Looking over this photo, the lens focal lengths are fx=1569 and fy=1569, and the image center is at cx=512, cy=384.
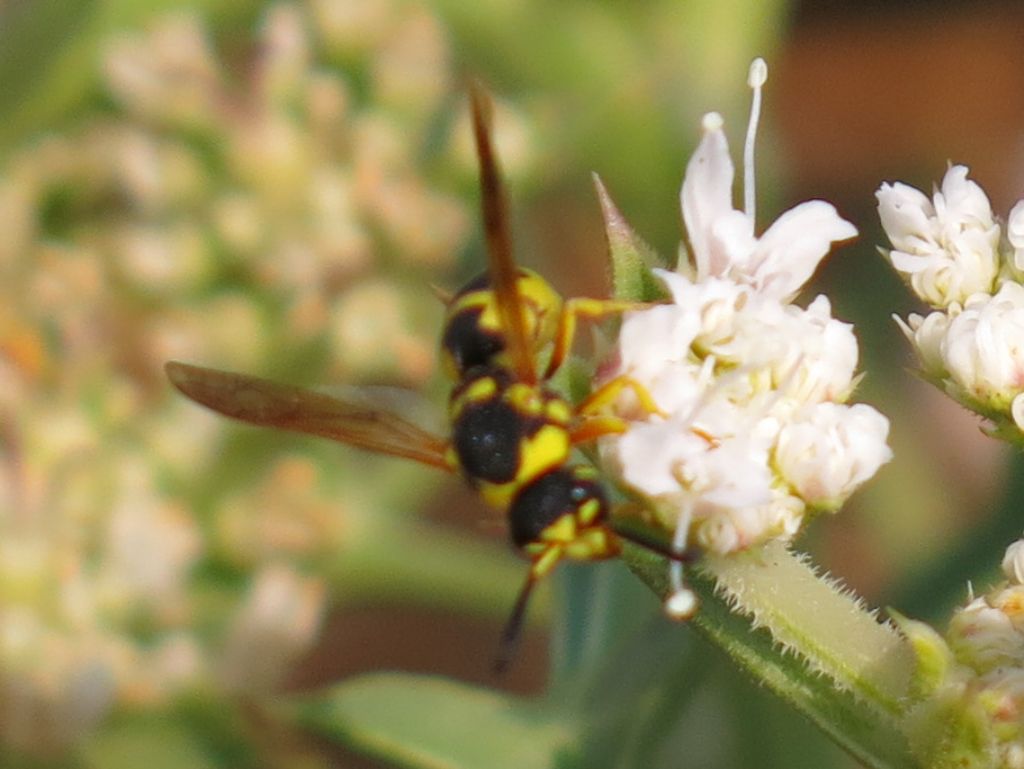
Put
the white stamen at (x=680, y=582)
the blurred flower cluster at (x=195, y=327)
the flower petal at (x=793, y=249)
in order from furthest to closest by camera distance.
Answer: the blurred flower cluster at (x=195, y=327)
the flower petal at (x=793, y=249)
the white stamen at (x=680, y=582)

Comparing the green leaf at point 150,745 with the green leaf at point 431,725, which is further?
the green leaf at point 150,745

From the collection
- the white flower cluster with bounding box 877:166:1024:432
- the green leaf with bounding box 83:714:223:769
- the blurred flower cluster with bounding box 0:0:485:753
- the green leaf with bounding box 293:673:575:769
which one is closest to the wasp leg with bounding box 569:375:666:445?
the white flower cluster with bounding box 877:166:1024:432

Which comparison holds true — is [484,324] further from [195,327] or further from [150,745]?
[150,745]

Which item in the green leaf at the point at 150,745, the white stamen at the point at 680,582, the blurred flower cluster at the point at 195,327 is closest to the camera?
the white stamen at the point at 680,582

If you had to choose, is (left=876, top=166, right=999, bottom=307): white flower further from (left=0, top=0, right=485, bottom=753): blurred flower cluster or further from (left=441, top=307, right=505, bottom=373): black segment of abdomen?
(left=0, top=0, right=485, bottom=753): blurred flower cluster

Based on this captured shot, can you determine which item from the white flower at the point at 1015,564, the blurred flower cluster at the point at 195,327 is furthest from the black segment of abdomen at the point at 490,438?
the blurred flower cluster at the point at 195,327

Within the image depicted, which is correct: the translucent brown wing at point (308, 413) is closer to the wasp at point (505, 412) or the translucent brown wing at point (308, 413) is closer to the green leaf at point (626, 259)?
the wasp at point (505, 412)
